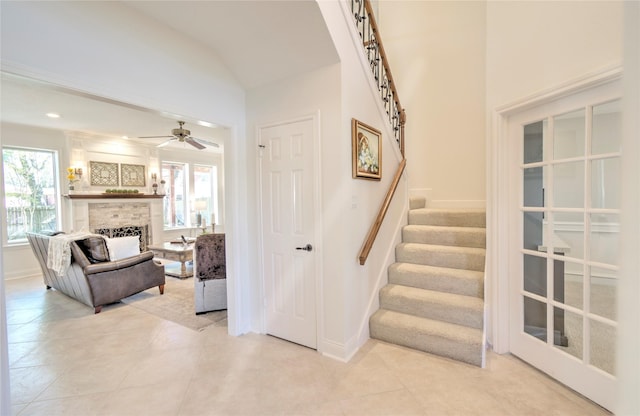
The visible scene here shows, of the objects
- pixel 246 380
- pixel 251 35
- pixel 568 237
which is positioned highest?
pixel 251 35

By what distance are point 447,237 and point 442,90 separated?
244 centimetres

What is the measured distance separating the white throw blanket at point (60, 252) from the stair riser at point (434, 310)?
3834 millimetres

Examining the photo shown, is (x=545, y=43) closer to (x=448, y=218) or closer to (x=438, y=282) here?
(x=448, y=218)

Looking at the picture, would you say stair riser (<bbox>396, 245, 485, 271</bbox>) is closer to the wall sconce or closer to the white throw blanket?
the white throw blanket

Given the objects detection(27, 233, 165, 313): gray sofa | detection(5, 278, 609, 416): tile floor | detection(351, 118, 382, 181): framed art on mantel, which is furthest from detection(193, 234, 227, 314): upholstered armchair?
detection(351, 118, 382, 181): framed art on mantel

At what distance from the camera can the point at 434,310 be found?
2658mm

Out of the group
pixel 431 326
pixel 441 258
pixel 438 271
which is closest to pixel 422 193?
pixel 441 258

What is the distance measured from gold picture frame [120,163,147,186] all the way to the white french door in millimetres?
7278

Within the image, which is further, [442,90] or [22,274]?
[22,274]

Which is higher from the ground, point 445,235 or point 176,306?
point 445,235

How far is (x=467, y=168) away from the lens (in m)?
4.22

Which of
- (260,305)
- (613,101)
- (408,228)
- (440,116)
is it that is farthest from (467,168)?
(260,305)

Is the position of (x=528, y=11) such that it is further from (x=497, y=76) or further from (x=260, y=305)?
(x=260, y=305)

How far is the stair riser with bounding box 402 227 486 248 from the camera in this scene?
3109 mm
